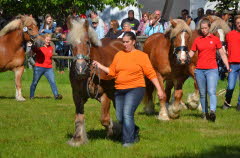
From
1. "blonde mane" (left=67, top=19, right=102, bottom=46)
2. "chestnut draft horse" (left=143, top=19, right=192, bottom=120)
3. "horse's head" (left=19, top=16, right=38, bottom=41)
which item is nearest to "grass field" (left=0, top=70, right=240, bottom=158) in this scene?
"chestnut draft horse" (left=143, top=19, right=192, bottom=120)

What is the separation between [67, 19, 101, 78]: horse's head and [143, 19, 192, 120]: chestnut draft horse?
3.21 m

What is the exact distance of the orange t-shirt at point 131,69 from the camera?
8602 millimetres

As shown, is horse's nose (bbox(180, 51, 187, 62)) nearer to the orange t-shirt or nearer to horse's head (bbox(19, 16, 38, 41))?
the orange t-shirt

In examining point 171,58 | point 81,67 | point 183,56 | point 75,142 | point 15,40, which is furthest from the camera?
point 15,40

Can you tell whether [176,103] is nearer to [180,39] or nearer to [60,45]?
[180,39]

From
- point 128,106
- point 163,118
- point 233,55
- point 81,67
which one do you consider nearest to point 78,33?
point 81,67

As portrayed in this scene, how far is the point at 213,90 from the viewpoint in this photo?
11.6 meters

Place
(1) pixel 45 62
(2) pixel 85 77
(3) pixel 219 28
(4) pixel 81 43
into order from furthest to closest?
1. (1) pixel 45 62
2. (3) pixel 219 28
3. (4) pixel 81 43
4. (2) pixel 85 77

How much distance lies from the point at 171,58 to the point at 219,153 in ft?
14.7

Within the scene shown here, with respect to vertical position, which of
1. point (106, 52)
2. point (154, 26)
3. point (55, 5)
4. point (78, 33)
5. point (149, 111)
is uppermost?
point (55, 5)

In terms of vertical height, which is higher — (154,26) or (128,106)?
(154,26)

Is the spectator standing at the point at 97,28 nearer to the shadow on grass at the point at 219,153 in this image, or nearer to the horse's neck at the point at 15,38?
the horse's neck at the point at 15,38

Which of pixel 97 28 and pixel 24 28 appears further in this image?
pixel 97 28

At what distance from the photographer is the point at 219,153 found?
8.31m
